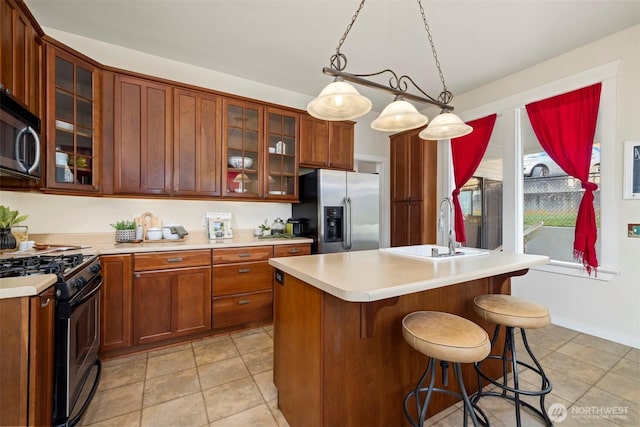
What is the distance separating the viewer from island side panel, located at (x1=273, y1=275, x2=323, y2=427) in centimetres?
127

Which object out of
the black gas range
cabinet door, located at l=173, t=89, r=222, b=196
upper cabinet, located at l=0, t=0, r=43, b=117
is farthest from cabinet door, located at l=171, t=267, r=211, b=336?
upper cabinet, located at l=0, t=0, r=43, b=117

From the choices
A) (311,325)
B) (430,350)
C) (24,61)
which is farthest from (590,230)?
(24,61)

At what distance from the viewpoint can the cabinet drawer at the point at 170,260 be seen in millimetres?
2303

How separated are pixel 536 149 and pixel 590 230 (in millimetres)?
1092

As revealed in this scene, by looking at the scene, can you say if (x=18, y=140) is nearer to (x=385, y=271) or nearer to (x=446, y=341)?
(x=385, y=271)

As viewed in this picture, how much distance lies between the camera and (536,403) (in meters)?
1.74

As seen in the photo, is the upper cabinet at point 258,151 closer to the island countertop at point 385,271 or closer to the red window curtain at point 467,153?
the island countertop at point 385,271

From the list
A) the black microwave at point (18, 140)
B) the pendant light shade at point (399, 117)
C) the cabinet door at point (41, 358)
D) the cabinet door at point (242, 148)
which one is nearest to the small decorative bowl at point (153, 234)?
the cabinet door at point (242, 148)

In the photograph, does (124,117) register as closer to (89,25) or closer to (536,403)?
(89,25)

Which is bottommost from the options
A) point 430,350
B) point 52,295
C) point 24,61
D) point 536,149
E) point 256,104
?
point 430,350

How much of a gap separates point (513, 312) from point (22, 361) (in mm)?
2421

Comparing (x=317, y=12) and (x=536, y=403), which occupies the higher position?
(x=317, y=12)

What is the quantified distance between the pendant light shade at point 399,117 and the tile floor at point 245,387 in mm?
1896

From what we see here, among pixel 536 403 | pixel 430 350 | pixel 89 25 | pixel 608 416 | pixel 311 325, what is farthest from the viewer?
pixel 89 25
